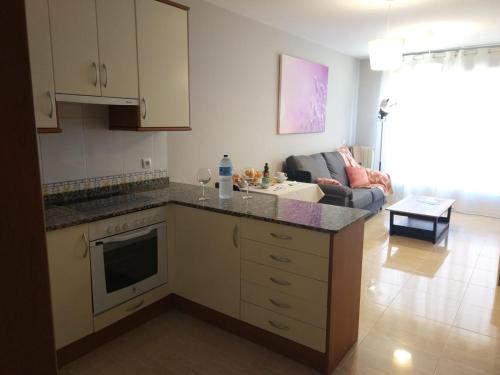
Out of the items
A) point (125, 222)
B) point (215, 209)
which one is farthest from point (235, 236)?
point (125, 222)

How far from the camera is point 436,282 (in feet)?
10.8

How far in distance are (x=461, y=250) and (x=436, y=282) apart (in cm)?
108

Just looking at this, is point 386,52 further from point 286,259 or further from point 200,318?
point 200,318

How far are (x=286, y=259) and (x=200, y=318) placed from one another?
0.92 m

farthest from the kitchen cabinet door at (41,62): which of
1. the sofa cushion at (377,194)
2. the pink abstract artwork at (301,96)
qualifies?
the sofa cushion at (377,194)

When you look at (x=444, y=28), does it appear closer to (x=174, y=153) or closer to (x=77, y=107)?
(x=174, y=153)

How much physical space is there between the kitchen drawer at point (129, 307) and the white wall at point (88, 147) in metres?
0.90

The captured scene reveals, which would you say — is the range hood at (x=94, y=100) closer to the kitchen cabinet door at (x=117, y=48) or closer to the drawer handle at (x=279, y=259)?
the kitchen cabinet door at (x=117, y=48)

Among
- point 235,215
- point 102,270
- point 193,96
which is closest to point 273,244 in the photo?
point 235,215

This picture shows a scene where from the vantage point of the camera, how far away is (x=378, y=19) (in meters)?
4.04

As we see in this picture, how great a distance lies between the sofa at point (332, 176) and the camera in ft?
15.1

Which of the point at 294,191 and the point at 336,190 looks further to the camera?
the point at 336,190

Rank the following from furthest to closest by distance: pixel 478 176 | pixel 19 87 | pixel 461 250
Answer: pixel 478 176 → pixel 461 250 → pixel 19 87

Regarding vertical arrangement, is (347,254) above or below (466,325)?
above
